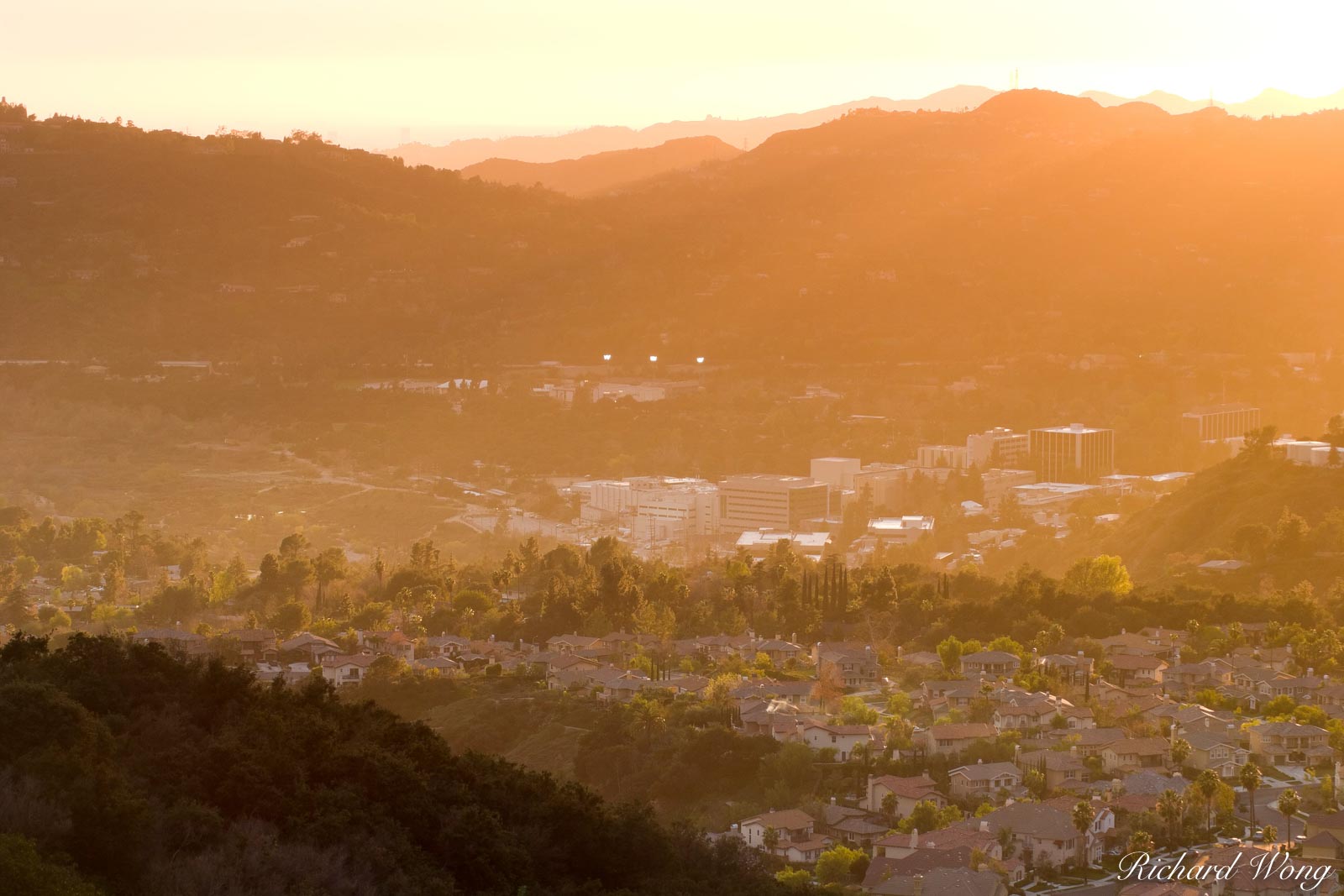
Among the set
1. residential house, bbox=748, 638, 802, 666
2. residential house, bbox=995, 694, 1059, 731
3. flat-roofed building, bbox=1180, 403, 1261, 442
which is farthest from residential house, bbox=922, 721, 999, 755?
flat-roofed building, bbox=1180, 403, 1261, 442

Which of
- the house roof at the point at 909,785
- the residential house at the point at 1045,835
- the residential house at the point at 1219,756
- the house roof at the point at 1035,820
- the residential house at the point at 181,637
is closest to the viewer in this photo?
the residential house at the point at 1045,835

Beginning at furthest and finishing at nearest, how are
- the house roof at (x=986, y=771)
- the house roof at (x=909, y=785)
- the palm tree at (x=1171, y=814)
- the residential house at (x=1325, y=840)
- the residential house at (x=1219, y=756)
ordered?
the residential house at (x=1219, y=756), the house roof at (x=986, y=771), the house roof at (x=909, y=785), the palm tree at (x=1171, y=814), the residential house at (x=1325, y=840)

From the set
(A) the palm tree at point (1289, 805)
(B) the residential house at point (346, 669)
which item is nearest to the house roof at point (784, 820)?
(A) the palm tree at point (1289, 805)

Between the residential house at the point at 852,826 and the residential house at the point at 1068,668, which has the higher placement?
the residential house at the point at 1068,668

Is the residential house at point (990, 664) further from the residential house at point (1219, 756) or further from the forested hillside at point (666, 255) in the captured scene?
the forested hillside at point (666, 255)

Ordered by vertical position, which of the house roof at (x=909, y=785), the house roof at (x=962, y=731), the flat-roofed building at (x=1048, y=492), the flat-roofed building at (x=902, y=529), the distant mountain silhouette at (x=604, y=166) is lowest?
the flat-roofed building at (x=902, y=529)

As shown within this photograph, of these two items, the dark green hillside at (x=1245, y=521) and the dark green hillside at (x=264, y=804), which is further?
the dark green hillside at (x=1245, y=521)

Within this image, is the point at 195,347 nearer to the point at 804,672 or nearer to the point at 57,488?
the point at 57,488
